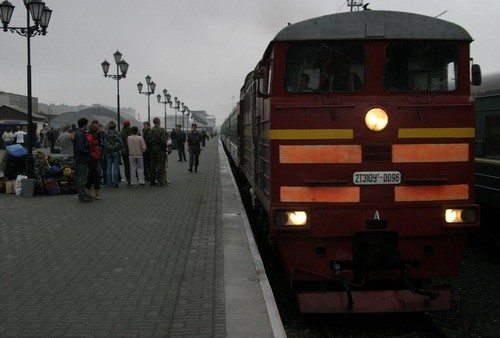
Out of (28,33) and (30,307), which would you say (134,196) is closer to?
(28,33)

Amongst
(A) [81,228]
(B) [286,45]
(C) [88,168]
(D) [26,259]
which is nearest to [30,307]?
(D) [26,259]

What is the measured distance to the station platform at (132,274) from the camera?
4965mm

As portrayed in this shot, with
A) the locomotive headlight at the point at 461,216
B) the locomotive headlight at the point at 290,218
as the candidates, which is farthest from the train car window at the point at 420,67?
the locomotive headlight at the point at 290,218

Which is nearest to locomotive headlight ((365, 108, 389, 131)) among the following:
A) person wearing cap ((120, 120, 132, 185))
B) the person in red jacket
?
the person in red jacket

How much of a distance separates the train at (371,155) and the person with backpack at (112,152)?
10445 mm

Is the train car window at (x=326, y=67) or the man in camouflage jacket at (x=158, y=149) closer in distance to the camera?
the train car window at (x=326, y=67)

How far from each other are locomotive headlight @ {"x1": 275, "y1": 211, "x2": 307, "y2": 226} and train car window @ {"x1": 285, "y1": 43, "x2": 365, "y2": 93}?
50.7 inches

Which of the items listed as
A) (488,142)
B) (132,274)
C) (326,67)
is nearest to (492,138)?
(488,142)

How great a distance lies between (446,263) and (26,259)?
16.9 feet

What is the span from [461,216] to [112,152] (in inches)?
457

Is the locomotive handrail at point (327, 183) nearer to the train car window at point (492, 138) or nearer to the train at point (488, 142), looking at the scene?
the train at point (488, 142)

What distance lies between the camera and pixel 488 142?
932cm

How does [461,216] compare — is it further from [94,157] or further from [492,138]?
[94,157]

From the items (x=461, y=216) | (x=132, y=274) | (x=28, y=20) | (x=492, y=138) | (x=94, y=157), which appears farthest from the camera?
(x=28, y=20)
